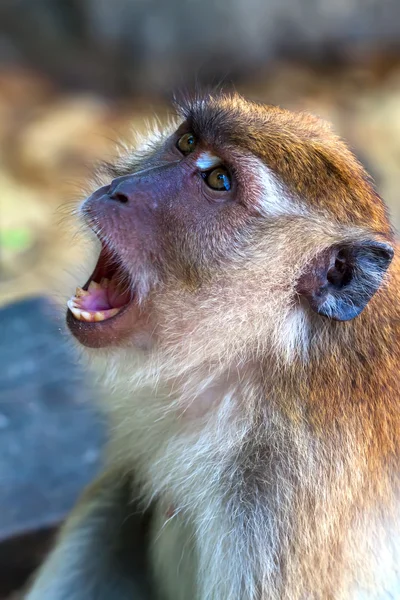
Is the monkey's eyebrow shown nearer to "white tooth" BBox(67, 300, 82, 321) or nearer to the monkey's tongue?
the monkey's tongue

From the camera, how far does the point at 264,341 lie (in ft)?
6.35

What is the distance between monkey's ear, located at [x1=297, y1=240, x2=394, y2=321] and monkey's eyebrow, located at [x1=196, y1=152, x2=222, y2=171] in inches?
14.6

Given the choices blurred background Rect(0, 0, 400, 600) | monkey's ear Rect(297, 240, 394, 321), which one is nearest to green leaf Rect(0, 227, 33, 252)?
blurred background Rect(0, 0, 400, 600)

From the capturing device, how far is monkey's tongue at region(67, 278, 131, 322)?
1992mm

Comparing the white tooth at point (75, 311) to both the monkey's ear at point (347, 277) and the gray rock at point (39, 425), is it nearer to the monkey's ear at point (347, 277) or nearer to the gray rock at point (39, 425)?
the monkey's ear at point (347, 277)

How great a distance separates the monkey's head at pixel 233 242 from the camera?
6.27 feet

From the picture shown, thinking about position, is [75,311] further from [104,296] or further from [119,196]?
[119,196]

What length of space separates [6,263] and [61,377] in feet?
7.00

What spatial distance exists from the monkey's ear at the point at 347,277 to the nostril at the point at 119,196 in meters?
0.50

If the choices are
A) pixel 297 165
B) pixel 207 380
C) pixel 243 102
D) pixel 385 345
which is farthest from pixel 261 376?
pixel 243 102

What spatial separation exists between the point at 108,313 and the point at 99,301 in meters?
0.08

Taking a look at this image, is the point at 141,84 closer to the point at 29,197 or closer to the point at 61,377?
the point at 29,197

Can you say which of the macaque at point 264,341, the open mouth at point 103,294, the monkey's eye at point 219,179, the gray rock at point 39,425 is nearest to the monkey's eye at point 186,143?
the macaque at point 264,341

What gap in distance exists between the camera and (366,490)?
6.47ft
